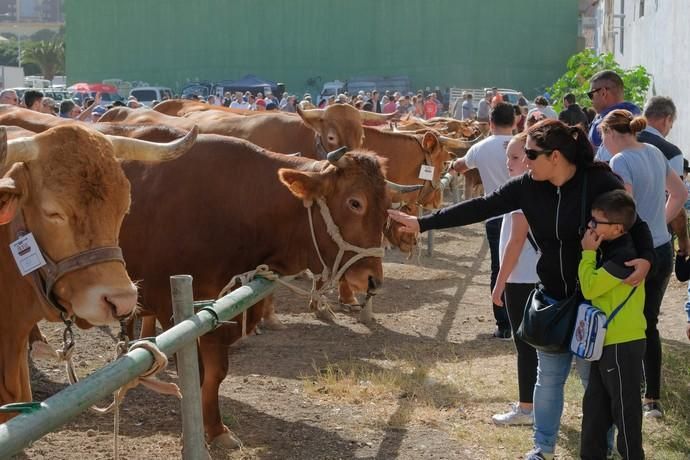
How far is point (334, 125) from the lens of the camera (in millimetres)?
11148

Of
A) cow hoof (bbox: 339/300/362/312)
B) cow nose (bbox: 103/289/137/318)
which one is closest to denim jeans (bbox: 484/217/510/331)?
cow hoof (bbox: 339/300/362/312)

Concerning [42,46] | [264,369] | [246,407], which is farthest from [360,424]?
[42,46]

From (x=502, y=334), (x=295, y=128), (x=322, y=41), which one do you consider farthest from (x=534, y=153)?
(x=322, y=41)

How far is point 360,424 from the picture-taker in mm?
6648

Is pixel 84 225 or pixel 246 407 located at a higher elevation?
pixel 84 225

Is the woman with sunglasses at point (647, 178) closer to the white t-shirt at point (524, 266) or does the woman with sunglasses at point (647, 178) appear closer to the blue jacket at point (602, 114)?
the white t-shirt at point (524, 266)

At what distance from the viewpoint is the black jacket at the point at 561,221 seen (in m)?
5.03

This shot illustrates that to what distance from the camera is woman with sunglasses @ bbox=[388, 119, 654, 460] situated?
5027 millimetres

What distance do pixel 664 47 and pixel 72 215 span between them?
1882 cm

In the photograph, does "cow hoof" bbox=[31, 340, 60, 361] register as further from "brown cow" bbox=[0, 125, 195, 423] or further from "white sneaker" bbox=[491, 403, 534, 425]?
"white sneaker" bbox=[491, 403, 534, 425]

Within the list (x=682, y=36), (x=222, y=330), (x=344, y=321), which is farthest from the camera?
(x=682, y=36)

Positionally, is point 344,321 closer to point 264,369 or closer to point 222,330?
point 264,369

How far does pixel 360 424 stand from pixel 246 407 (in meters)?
0.88

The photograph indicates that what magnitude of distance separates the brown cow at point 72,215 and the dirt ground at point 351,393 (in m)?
2.13
